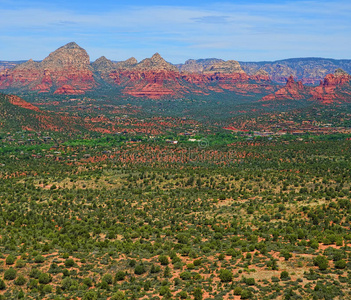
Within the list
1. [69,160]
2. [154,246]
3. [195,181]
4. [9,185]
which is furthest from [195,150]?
[154,246]

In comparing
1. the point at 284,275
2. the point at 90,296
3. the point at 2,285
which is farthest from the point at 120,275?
the point at 284,275

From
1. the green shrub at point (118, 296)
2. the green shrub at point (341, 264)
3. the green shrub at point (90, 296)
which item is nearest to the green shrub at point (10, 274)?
the green shrub at point (90, 296)

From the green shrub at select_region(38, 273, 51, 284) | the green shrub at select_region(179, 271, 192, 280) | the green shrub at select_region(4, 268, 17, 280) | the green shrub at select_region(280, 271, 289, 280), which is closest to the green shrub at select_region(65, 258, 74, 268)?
the green shrub at select_region(38, 273, 51, 284)

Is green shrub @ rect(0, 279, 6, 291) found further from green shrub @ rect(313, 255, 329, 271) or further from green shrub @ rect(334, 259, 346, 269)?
green shrub @ rect(334, 259, 346, 269)

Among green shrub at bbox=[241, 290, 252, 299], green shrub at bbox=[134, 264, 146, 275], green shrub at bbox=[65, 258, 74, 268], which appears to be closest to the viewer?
green shrub at bbox=[241, 290, 252, 299]

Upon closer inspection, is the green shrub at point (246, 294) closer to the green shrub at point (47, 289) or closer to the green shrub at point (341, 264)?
the green shrub at point (341, 264)

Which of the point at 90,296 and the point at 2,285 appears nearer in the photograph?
the point at 90,296

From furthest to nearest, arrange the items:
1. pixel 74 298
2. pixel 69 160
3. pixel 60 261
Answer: pixel 69 160
pixel 60 261
pixel 74 298

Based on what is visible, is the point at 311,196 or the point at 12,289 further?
the point at 311,196

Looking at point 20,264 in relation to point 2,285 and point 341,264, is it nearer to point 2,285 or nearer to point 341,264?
point 2,285

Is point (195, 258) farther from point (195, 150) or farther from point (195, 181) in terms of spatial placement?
point (195, 150)

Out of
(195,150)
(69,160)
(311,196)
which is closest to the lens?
(311,196)
